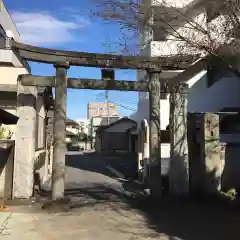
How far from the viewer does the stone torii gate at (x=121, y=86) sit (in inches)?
514

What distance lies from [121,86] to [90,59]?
4.44 feet

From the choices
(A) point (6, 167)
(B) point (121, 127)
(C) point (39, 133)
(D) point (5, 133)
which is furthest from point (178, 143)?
(B) point (121, 127)

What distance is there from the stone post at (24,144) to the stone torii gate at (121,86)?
0.44 m

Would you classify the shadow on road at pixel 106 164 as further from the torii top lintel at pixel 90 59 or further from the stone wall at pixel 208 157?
the torii top lintel at pixel 90 59

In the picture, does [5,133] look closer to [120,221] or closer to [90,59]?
[90,59]

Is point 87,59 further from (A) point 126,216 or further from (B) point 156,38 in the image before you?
(A) point 126,216

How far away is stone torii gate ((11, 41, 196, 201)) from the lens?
1306 cm

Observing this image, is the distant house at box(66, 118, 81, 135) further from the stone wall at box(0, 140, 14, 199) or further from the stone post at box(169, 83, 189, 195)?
the stone wall at box(0, 140, 14, 199)

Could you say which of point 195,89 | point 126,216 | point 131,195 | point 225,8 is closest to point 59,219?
point 126,216

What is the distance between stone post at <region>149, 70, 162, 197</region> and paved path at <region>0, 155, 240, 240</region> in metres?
0.68

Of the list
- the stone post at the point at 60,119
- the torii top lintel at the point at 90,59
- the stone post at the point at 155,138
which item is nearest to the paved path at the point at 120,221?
the stone post at the point at 155,138

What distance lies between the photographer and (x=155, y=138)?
13.9 m

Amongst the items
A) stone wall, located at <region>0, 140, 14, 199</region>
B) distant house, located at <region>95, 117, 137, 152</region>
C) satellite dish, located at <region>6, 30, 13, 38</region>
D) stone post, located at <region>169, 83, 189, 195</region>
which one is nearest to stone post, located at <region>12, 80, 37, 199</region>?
stone wall, located at <region>0, 140, 14, 199</region>

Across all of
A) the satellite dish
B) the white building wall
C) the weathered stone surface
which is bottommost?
the weathered stone surface
